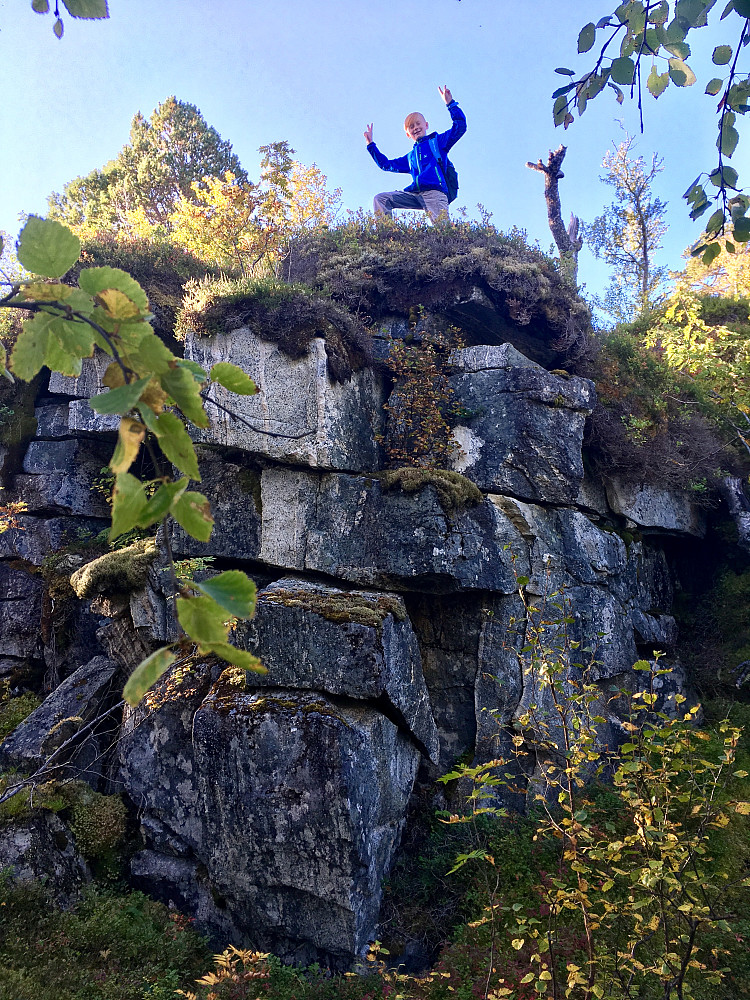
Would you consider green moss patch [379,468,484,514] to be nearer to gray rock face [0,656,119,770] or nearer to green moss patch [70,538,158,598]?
green moss patch [70,538,158,598]

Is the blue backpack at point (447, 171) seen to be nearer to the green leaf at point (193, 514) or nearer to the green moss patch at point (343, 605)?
the green moss patch at point (343, 605)

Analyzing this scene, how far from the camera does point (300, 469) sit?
7.65 metres

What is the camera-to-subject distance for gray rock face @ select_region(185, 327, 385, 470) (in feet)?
24.5

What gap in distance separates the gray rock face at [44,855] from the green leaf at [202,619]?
21.7 feet

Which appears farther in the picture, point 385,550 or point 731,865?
point 385,550

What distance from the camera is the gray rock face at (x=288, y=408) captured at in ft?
24.5

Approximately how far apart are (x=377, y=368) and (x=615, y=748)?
6139 millimetres

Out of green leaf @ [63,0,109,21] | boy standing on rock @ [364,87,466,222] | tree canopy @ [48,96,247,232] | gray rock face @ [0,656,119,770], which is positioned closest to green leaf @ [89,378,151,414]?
green leaf @ [63,0,109,21]

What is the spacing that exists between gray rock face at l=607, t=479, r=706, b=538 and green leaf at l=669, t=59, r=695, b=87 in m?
7.78

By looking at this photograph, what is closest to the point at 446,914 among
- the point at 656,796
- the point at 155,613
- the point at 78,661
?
the point at 656,796

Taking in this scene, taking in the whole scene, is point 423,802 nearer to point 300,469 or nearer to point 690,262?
point 300,469

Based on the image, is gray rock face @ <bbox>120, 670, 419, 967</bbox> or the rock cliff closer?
gray rock face @ <bbox>120, 670, 419, 967</bbox>

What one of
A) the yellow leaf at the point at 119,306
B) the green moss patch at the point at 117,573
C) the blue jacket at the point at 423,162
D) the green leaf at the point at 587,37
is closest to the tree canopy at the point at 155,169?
the blue jacket at the point at 423,162

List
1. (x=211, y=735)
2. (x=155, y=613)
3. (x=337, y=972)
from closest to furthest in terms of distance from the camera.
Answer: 1. (x=337, y=972)
2. (x=211, y=735)
3. (x=155, y=613)
